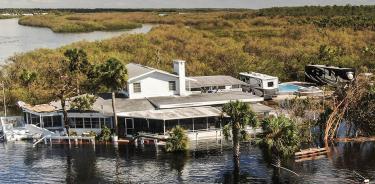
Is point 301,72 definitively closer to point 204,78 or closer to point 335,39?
point 204,78

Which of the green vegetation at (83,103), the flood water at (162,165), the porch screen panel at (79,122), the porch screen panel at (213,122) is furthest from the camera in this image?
the porch screen panel at (79,122)

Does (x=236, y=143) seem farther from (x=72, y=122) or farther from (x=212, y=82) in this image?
(x=212, y=82)

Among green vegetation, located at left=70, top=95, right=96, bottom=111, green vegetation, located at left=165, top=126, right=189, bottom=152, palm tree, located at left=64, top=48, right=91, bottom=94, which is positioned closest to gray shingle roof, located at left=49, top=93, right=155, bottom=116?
green vegetation, located at left=70, top=95, right=96, bottom=111

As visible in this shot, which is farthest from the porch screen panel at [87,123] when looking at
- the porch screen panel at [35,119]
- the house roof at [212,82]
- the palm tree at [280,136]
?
the palm tree at [280,136]

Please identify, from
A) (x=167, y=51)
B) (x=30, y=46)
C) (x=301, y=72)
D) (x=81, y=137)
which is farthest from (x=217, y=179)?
(x=30, y=46)

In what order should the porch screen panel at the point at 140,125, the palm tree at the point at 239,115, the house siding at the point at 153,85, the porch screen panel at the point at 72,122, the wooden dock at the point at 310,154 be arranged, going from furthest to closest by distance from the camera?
the house siding at the point at 153,85
the porch screen panel at the point at 72,122
the porch screen panel at the point at 140,125
the wooden dock at the point at 310,154
the palm tree at the point at 239,115

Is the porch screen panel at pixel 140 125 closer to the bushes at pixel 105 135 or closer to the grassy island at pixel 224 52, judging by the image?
the bushes at pixel 105 135
